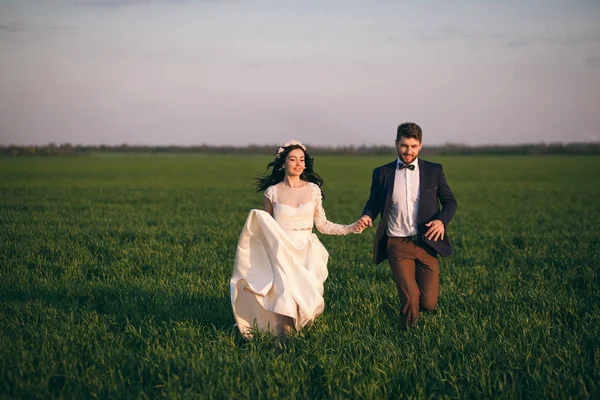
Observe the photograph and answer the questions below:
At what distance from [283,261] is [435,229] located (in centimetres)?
168

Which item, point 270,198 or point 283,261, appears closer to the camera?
point 283,261

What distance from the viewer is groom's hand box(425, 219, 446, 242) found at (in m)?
5.82

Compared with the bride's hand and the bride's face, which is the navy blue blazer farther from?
the bride's face

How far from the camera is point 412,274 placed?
6.05 meters

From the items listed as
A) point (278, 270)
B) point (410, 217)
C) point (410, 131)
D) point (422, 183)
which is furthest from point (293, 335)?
point (410, 131)

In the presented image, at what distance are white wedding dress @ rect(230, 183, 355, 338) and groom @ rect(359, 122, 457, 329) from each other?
71 cm

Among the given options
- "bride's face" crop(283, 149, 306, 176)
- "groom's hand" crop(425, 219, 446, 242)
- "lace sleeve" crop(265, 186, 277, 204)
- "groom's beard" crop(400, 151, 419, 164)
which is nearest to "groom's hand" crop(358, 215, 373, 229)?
"groom's hand" crop(425, 219, 446, 242)

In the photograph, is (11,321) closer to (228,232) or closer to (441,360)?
(441,360)

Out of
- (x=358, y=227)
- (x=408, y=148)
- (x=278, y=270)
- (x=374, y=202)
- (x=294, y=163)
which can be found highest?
(x=408, y=148)

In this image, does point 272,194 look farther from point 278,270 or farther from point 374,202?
point 374,202

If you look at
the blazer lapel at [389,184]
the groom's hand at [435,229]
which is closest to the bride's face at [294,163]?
the blazer lapel at [389,184]

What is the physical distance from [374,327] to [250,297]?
1448 mm

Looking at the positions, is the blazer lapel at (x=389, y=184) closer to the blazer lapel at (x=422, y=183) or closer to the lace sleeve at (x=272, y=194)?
the blazer lapel at (x=422, y=183)

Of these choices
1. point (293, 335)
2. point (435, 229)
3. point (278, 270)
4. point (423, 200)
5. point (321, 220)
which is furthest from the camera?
point (321, 220)
